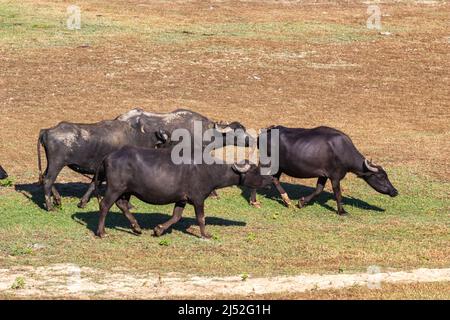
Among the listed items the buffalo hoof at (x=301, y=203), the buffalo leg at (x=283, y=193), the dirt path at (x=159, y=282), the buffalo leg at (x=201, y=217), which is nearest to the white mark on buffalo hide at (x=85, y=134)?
the buffalo leg at (x=201, y=217)

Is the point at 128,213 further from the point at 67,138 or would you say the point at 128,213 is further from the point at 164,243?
the point at 67,138

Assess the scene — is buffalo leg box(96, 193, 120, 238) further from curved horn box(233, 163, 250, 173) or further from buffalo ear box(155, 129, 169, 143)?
buffalo ear box(155, 129, 169, 143)

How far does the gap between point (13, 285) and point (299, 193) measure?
8402 mm

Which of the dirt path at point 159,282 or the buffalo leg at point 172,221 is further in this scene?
the buffalo leg at point 172,221

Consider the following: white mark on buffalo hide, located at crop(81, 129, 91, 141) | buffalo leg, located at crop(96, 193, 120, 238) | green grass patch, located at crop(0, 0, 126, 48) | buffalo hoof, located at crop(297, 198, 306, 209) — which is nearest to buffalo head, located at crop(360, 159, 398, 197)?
buffalo hoof, located at crop(297, 198, 306, 209)

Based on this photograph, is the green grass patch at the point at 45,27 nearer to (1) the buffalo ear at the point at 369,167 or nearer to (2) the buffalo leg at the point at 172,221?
(1) the buffalo ear at the point at 369,167

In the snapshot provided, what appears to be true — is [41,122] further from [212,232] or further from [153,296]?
[153,296]

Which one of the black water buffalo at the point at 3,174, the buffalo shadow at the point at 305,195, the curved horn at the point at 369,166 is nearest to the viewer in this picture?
the curved horn at the point at 369,166

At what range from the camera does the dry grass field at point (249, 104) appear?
17.2 meters

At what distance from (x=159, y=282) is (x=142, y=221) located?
3.91m

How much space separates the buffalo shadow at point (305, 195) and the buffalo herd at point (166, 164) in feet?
1.46

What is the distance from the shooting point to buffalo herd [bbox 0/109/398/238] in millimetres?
17547

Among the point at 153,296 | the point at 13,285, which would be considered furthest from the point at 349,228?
the point at 13,285

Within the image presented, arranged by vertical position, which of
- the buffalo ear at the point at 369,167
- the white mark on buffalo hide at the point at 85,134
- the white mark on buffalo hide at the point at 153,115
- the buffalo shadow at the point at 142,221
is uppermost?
the white mark on buffalo hide at the point at 153,115
